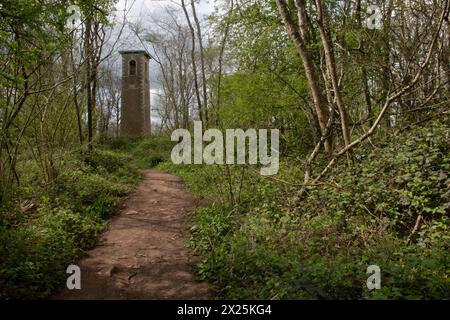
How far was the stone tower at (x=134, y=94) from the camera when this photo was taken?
25.8m

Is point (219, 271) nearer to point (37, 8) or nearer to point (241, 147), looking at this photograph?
point (241, 147)

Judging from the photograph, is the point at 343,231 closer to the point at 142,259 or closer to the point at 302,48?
the point at 142,259

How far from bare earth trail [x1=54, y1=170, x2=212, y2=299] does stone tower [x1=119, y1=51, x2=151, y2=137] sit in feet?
59.0

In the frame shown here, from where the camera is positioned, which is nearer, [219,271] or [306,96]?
[219,271]

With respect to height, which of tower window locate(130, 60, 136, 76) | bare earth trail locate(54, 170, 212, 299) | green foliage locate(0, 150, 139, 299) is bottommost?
bare earth trail locate(54, 170, 212, 299)

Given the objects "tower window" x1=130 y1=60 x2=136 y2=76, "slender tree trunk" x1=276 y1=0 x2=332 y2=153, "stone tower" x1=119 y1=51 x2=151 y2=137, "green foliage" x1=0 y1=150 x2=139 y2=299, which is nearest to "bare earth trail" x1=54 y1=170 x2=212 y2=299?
"green foliage" x1=0 y1=150 x2=139 y2=299

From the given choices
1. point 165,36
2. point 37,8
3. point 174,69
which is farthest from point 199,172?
point 174,69

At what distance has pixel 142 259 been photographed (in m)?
5.24

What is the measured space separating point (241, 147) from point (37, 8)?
421 centimetres

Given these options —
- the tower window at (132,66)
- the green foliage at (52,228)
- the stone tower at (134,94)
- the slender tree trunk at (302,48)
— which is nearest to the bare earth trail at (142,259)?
the green foliage at (52,228)

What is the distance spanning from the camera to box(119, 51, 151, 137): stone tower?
84.7 feet

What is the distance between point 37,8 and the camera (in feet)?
14.3

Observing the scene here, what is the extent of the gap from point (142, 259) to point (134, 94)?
2267 centimetres

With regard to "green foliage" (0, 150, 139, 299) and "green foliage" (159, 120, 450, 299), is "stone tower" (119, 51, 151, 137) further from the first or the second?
"green foliage" (159, 120, 450, 299)
